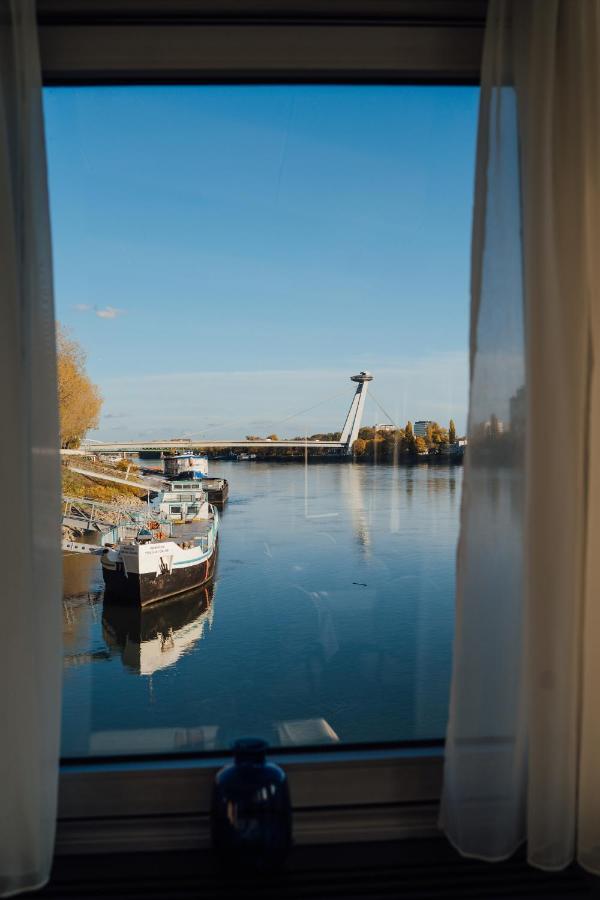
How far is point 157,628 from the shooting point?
192 centimetres

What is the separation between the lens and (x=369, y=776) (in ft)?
5.82

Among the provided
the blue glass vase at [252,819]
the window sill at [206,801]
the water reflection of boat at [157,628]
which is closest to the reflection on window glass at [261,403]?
the water reflection of boat at [157,628]

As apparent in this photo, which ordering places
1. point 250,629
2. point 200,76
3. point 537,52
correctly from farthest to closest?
point 250,629, point 200,76, point 537,52

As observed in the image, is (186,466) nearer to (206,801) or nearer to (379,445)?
(379,445)

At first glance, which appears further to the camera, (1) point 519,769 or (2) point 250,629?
(2) point 250,629

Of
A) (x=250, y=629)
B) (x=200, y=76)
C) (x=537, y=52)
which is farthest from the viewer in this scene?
(x=250, y=629)

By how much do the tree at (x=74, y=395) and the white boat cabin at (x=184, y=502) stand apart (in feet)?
0.96

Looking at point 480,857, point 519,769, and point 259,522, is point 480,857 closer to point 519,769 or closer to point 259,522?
point 519,769

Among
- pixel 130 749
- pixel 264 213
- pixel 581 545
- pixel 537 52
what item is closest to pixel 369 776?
pixel 130 749

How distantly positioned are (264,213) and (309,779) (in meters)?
1.53

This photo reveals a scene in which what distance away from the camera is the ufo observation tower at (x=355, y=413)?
2021 mm

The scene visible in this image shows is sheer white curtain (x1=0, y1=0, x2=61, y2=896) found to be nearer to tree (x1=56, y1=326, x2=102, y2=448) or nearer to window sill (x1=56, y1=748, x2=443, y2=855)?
window sill (x1=56, y1=748, x2=443, y2=855)

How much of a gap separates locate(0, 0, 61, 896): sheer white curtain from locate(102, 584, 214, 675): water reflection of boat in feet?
1.21

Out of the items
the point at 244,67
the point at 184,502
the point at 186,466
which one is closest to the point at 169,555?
the point at 184,502
